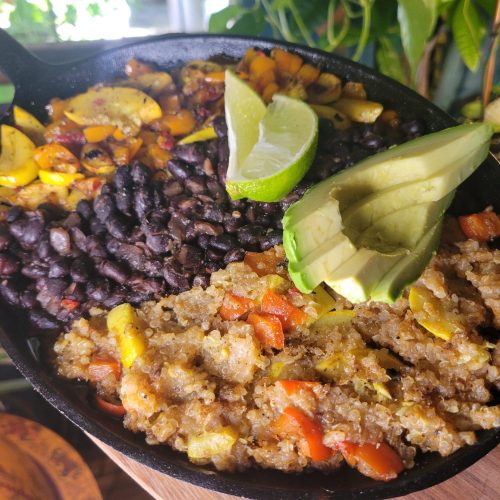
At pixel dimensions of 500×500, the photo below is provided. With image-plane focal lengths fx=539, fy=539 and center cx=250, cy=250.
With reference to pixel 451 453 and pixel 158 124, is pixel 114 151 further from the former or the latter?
pixel 451 453

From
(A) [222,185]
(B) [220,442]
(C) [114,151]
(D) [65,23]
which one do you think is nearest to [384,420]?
(B) [220,442]

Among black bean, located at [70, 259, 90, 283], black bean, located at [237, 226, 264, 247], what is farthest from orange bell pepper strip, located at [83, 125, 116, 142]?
black bean, located at [237, 226, 264, 247]

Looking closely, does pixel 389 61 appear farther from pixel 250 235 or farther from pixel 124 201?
pixel 124 201

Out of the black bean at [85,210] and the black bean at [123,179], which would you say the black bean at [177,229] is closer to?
the black bean at [123,179]

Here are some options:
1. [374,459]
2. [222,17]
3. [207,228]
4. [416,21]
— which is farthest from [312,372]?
[222,17]

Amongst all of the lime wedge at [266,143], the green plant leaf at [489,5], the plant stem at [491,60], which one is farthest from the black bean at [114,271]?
the green plant leaf at [489,5]

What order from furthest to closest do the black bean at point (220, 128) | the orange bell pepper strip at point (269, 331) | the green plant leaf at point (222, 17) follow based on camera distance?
the green plant leaf at point (222, 17), the black bean at point (220, 128), the orange bell pepper strip at point (269, 331)
